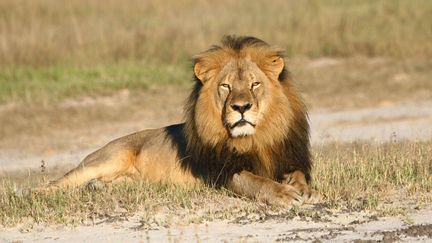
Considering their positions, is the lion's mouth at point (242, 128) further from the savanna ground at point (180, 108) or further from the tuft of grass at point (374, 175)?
the tuft of grass at point (374, 175)

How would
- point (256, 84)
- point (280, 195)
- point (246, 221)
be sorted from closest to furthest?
point (246, 221)
point (280, 195)
point (256, 84)

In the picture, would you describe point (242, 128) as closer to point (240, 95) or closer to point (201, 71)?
point (240, 95)

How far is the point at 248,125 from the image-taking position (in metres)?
6.06

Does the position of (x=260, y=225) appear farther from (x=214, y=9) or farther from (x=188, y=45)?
(x=214, y=9)

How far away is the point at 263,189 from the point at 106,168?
1.62 metres

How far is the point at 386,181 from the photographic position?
6.45m

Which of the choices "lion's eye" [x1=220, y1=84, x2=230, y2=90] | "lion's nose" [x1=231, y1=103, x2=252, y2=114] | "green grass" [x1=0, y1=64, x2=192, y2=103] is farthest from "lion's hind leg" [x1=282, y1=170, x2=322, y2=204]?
"green grass" [x1=0, y1=64, x2=192, y2=103]

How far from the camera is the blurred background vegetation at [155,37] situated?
13.3 m

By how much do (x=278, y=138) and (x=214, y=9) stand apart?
1093 cm

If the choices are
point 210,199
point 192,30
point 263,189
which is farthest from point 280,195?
point 192,30

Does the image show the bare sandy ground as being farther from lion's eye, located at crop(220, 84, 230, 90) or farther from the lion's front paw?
lion's eye, located at crop(220, 84, 230, 90)

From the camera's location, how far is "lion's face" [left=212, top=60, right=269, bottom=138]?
237 inches

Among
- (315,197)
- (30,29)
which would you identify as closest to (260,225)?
(315,197)

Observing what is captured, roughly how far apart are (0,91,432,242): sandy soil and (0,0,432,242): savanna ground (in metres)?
0.02
